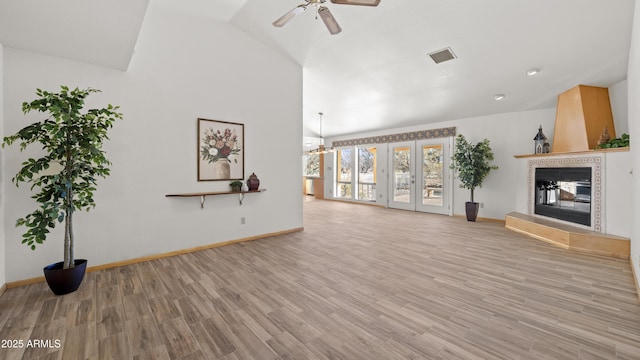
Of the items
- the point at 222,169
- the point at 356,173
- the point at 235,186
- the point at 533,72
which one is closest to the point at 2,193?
the point at 222,169

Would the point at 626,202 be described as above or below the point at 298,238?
above

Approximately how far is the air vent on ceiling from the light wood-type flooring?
3108mm

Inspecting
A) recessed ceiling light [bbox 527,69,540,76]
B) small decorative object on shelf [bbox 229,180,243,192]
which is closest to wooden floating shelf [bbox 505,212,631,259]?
recessed ceiling light [bbox 527,69,540,76]

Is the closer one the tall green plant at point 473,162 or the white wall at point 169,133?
the white wall at point 169,133

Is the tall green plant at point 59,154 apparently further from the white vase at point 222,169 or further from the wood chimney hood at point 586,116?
the wood chimney hood at point 586,116

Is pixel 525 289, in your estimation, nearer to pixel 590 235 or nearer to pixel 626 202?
pixel 590 235

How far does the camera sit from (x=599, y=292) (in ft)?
8.38

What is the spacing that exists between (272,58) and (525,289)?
496 cm

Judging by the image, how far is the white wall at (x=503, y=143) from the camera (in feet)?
18.4

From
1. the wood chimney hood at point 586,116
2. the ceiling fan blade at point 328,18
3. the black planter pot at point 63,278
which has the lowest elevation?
the black planter pot at point 63,278

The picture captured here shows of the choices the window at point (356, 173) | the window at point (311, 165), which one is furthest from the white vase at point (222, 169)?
the window at point (311, 165)

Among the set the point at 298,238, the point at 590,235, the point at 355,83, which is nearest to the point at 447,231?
the point at 590,235

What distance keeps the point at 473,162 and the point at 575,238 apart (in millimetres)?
2353

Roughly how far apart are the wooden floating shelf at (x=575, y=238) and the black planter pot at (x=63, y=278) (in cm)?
642
